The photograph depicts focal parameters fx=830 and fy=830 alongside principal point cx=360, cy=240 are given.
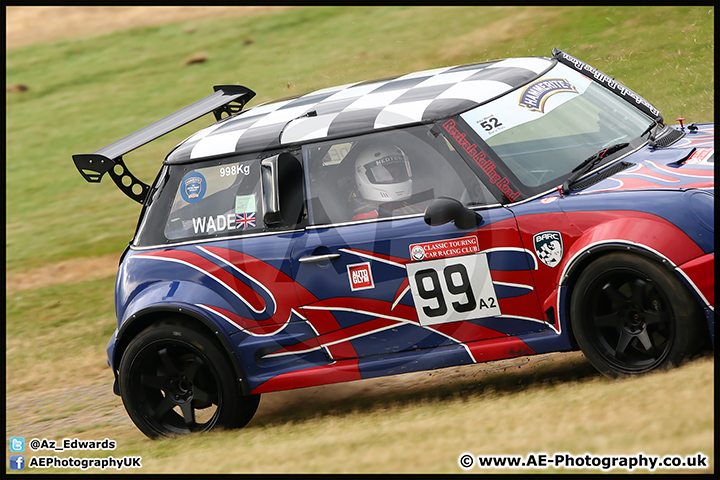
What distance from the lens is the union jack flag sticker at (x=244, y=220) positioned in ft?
17.7

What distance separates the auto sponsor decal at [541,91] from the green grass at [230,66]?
593 cm

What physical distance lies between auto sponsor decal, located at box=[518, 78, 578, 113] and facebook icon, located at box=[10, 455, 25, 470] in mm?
4151

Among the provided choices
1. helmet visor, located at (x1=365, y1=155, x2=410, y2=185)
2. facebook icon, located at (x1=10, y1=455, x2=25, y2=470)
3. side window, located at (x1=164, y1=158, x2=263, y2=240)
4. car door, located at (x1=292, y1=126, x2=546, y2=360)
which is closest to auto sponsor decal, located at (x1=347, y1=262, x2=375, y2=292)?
car door, located at (x1=292, y1=126, x2=546, y2=360)

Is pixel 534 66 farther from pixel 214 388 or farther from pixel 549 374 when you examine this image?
pixel 214 388

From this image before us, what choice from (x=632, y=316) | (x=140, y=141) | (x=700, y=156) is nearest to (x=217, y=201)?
(x=140, y=141)

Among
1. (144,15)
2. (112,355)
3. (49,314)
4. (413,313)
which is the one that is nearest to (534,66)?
(413,313)

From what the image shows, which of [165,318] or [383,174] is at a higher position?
[383,174]

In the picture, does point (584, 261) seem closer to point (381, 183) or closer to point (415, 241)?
point (415, 241)

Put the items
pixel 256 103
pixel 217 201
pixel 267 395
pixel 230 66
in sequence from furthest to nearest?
pixel 230 66
pixel 256 103
pixel 267 395
pixel 217 201

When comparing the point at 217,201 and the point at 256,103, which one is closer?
the point at 217,201

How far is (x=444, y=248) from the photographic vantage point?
481 cm

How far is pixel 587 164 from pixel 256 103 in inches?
561

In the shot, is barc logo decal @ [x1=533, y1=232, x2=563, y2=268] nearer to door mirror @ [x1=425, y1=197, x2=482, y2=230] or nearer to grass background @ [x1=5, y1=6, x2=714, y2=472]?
door mirror @ [x1=425, y1=197, x2=482, y2=230]

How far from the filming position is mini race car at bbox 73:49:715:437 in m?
4.39
